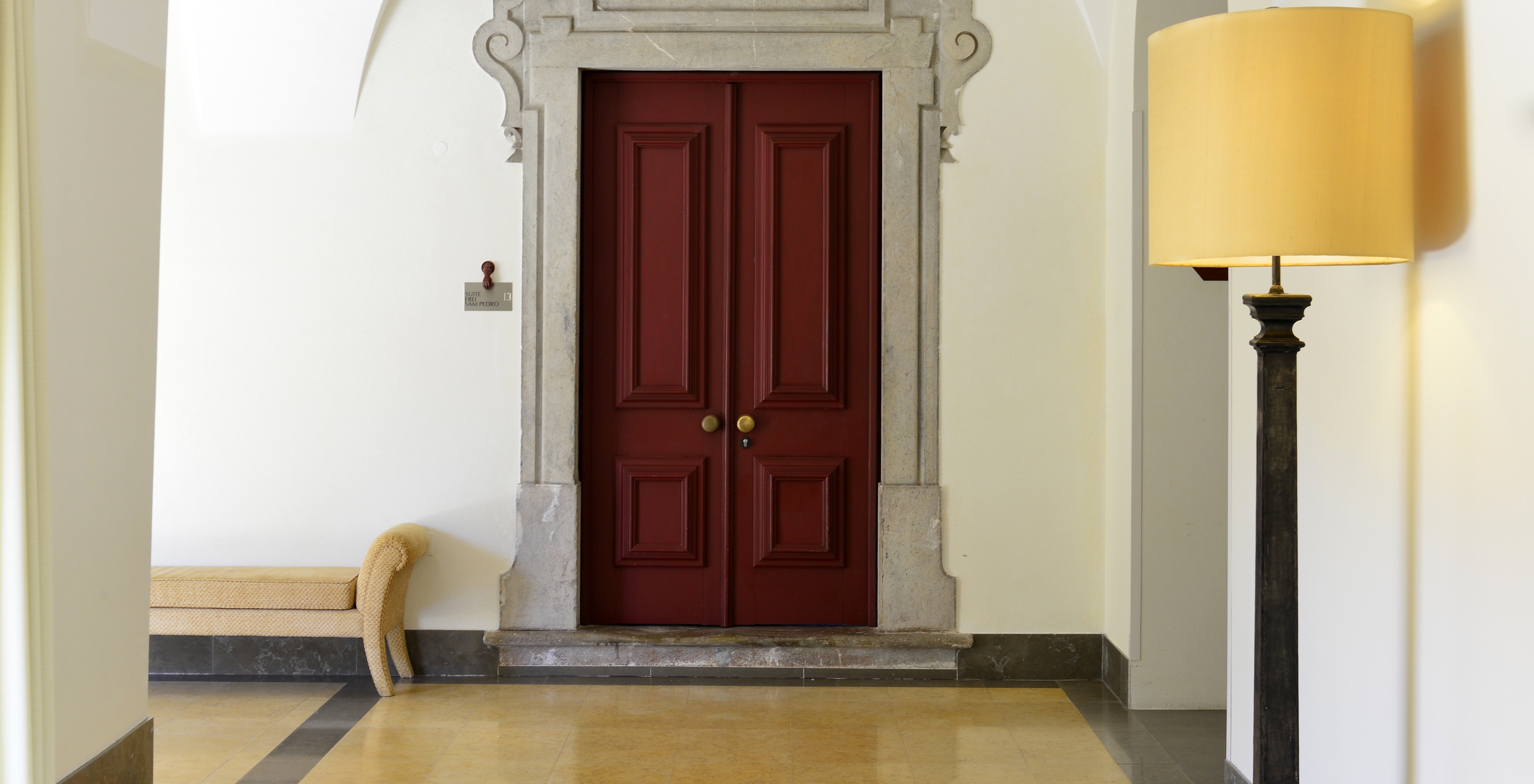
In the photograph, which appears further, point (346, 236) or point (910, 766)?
point (346, 236)

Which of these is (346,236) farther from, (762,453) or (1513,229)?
(1513,229)

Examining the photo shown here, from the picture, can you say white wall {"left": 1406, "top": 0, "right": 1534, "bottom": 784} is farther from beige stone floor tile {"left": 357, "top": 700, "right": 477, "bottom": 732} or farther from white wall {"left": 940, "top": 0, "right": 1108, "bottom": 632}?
beige stone floor tile {"left": 357, "top": 700, "right": 477, "bottom": 732}

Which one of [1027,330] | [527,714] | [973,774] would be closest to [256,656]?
[527,714]

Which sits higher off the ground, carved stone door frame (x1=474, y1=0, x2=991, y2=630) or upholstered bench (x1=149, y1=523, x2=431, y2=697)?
carved stone door frame (x1=474, y1=0, x2=991, y2=630)

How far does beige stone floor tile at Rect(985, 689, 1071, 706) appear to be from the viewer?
172 inches

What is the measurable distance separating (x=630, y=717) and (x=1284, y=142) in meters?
3.14

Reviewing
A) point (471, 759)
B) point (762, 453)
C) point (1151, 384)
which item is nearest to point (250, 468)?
point (471, 759)

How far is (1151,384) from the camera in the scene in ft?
14.2

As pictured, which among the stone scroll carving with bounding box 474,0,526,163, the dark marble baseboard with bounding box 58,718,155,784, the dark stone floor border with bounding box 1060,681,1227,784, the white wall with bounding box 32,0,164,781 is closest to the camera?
the white wall with bounding box 32,0,164,781

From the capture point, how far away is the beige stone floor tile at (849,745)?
3705 millimetres

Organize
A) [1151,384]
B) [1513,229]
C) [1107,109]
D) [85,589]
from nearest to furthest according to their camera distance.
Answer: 1. [1513,229]
2. [85,589]
3. [1151,384]
4. [1107,109]

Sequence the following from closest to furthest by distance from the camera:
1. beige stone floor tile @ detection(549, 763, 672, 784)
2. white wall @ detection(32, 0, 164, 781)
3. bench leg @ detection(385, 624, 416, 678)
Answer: white wall @ detection(32, 0, 164, 781), beige stone floor tile @ detection(549, 763, 672, 784), bench leg @ detection(385, 624, 416, 678)

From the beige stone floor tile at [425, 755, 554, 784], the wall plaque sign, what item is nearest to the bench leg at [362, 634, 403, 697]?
the beige stone floor tile at [425, 755, 554, 784]

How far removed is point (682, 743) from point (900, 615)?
125 centimetres
